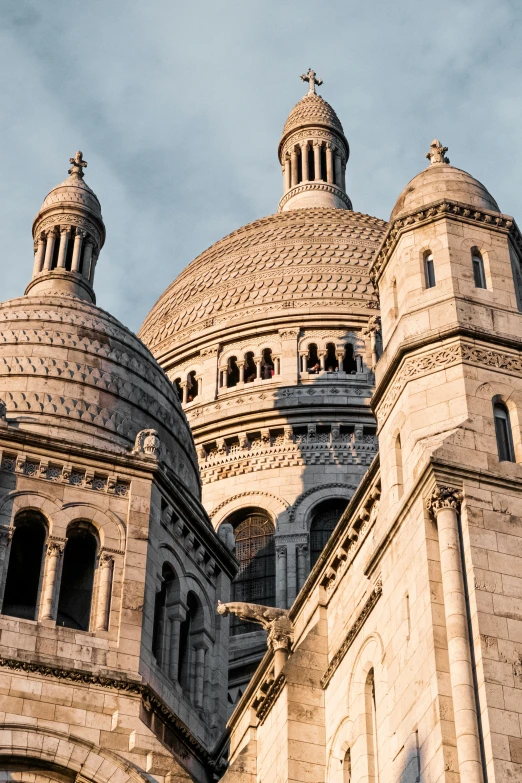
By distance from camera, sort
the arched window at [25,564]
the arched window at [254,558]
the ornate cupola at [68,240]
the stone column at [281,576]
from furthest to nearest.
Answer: the arched window at [254,558], the stone column at [281,576], the ornate cupola at [68,240], the arched window at [25,564]

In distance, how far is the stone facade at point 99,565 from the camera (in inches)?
1005

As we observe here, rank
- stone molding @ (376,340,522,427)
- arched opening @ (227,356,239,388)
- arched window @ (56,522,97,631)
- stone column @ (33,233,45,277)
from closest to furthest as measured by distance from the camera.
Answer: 1. stone molding @ (376,340,522,427)
2. arched window @ (56,522,97,631)
3. stone column @ (33,233,45,277)
4. arched opening @ (227,356,239,388)

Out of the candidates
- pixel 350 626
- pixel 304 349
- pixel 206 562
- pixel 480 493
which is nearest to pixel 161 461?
pixel 206 562

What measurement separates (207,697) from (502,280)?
11.3m

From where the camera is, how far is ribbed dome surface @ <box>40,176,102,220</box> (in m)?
39.0

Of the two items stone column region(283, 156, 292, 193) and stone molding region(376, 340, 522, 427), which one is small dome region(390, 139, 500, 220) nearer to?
stone molding region(376, 340, 522, 427)

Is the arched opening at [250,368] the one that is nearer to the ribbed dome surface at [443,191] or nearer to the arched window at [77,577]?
the arched window at [77,577]

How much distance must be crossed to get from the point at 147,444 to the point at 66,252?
9.58m

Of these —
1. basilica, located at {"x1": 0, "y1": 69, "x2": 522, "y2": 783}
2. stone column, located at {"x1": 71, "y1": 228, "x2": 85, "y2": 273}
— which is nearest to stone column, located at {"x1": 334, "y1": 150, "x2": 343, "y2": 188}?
basilica, located at {"x1": 0, "y1": 69, "x2": 522, "y2": 783}

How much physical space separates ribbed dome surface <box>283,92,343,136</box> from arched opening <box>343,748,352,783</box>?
3996cm

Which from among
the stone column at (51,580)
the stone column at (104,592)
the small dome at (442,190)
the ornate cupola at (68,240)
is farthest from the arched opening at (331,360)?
the small dome at (442,190)

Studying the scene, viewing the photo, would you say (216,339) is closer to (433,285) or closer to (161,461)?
(161,461)

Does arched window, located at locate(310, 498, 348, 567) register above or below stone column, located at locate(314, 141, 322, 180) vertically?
below

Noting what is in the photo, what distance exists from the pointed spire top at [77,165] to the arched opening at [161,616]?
14009 millimetres
